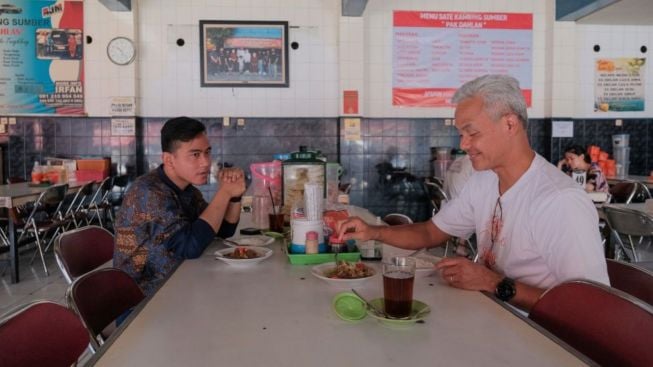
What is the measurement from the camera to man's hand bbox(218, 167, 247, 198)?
2.07 m

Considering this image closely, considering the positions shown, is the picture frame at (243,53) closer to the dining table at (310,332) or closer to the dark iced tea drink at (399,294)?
the dining table at (310,332)

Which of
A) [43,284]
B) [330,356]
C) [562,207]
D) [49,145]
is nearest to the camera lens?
[330,356]

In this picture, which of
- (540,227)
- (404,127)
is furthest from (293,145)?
(540,227)

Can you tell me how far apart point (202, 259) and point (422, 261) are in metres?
0.78

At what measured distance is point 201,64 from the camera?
6523 mm

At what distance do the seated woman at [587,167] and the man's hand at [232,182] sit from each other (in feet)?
11.7

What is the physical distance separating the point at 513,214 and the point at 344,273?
0.57 metres

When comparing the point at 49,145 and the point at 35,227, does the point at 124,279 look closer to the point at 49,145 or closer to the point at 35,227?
the point at 35,227

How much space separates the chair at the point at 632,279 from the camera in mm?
1484

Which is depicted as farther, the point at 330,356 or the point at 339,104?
the point at 339,104

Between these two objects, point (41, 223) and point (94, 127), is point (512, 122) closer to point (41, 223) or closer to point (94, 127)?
point (41, 223)

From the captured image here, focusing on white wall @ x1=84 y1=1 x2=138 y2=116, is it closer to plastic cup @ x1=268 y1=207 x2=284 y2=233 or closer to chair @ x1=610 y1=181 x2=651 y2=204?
plastic cup @ x1=268 y1=207 x2=284 y2=233

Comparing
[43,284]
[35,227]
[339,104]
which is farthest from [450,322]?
[339,104]

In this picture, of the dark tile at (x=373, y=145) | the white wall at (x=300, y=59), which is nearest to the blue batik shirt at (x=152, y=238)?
the white wall at (x=300, y=59)
